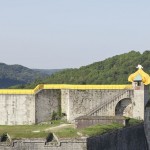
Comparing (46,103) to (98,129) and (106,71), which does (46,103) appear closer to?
(98,129)

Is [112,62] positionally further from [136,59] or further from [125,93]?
[125,93]

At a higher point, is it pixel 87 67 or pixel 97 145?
pixel 87 67

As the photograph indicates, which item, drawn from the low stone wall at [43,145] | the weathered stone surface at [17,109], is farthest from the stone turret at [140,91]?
the low stone wall at [43,145]

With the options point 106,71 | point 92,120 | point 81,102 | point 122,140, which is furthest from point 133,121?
point 106,71

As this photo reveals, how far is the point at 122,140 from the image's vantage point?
5728cm

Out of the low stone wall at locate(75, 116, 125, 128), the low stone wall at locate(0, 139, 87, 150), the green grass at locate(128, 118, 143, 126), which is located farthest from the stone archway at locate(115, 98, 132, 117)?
the low stone wall at locate(0, 139, 87, 150)

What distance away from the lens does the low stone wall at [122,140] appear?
49.3 meters

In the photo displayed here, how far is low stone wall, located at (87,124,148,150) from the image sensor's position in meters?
49.3

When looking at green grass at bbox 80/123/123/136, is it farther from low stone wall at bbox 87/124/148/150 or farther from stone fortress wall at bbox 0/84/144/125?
stone fortress wall at bbox 0/84/144/125

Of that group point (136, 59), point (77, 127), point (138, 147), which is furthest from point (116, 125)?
point (136, 59)

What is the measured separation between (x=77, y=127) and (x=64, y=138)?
638cm

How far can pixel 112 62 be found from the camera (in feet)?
380

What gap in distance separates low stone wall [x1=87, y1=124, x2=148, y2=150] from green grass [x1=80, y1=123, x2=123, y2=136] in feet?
0.83

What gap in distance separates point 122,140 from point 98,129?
6.56 m
